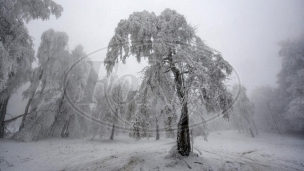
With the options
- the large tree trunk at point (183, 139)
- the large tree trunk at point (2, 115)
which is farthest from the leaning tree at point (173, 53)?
the large tree trunk at point (2, 115)

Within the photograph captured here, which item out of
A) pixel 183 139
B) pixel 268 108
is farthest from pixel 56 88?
pixel 268 108

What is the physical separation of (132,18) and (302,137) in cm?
2772

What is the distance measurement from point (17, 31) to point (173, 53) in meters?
9.10

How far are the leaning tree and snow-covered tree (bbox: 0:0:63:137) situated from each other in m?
4.60

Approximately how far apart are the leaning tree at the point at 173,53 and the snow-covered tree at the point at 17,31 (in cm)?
460

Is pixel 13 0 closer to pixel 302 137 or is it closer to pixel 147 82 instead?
pixel 147 82

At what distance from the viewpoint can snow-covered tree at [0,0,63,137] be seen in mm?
6097

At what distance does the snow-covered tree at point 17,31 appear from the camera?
6.10 meters

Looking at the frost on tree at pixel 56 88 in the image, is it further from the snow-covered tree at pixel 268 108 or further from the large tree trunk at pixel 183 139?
the snow-covered tree at pixel 268 108

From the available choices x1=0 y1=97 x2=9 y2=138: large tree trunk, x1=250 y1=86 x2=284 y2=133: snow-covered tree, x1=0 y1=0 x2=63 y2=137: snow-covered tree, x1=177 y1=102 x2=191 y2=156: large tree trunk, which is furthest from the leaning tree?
x1=250 y1=86 x2=284 y2=133: snow-covered tree

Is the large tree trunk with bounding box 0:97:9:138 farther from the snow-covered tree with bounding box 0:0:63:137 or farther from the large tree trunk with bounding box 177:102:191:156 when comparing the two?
the large tree trunk with bounding box 177:102:191:156

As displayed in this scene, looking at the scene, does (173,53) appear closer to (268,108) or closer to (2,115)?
(2,115)

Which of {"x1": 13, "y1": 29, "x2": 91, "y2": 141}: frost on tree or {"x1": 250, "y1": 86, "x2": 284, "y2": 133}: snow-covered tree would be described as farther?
{"x1": 250, "y1": 86, "x2": 284, "y2": 133}: snow-covered tree

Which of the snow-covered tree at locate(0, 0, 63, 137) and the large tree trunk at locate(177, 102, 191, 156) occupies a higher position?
the snow-covered tree at locate(0, 0, 63, 137)
